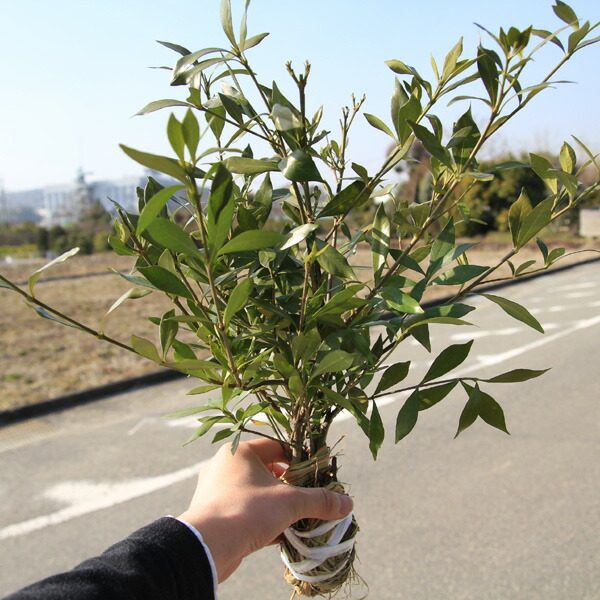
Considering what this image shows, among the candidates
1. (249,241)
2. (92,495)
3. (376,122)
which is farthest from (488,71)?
(92,495)

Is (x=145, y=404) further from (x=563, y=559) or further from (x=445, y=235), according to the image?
(x=445, y=235)

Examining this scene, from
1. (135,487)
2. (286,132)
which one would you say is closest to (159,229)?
(286,132)

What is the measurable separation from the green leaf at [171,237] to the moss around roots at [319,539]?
1.50 feet

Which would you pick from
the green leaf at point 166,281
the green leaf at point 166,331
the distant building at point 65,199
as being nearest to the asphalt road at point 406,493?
the green leaf at point 166,331

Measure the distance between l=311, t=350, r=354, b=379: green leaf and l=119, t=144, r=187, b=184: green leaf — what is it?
1.04 ft

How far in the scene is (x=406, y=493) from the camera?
11.1 ft

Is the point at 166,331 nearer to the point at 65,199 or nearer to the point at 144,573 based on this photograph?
the point at 144,573

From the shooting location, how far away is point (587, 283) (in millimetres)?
9867

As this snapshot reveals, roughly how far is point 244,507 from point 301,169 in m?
0.48

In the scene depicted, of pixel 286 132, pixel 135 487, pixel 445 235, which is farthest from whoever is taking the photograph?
pixel 135 487

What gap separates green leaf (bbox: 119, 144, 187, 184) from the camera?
0.57m

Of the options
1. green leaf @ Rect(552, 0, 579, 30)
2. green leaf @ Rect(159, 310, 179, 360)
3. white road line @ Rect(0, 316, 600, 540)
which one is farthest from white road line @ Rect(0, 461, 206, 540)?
green leaf @ Rect(552, 0, 579, 30)

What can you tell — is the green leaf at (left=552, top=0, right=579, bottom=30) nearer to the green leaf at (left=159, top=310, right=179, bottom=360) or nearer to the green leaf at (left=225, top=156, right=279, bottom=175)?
the green leaf at (left=225, top=156, right=279, bottom=175)

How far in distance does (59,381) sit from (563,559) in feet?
12.4
